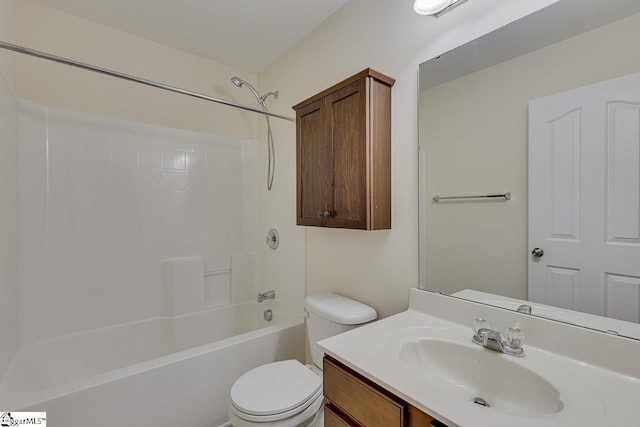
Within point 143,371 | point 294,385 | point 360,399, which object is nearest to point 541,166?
point 360,399

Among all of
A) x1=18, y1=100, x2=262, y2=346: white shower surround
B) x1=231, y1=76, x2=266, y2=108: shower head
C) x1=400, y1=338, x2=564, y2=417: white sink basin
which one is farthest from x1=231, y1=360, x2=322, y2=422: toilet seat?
x1=231, y1=76, x2=266, y2=108: shower head

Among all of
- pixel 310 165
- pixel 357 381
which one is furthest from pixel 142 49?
pixel 357 381

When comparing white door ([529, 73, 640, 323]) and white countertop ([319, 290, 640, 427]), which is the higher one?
white door ([529, 73, 640, 323])

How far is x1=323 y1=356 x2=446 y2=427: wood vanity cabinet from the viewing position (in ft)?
2.31

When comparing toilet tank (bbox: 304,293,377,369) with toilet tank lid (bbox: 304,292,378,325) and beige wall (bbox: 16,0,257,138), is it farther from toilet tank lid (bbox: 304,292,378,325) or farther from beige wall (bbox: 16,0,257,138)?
beige wall (bbox: 16,0,257,138)

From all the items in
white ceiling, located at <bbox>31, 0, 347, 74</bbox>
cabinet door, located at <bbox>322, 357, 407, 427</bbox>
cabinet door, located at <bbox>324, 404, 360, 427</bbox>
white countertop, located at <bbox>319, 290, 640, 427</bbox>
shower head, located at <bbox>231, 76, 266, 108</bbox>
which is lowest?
cabinet door, located at <bbox>324, 404, 360, 427</bbox>

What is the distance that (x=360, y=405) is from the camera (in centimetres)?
82

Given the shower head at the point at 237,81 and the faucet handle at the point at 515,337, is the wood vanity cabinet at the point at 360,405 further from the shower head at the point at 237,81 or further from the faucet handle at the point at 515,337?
the shower head at the point at 237,81

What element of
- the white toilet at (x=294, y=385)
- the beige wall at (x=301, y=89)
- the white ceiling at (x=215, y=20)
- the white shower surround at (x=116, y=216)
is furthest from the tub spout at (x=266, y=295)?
the white ceiling at (x=215, y=20)

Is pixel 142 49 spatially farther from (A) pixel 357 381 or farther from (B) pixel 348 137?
(A) pixel 357 381

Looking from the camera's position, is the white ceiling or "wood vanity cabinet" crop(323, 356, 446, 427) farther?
the white ceiling

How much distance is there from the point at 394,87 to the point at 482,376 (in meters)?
1.21

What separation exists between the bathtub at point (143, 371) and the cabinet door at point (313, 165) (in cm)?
78

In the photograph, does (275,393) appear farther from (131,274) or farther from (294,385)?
(131,274)
